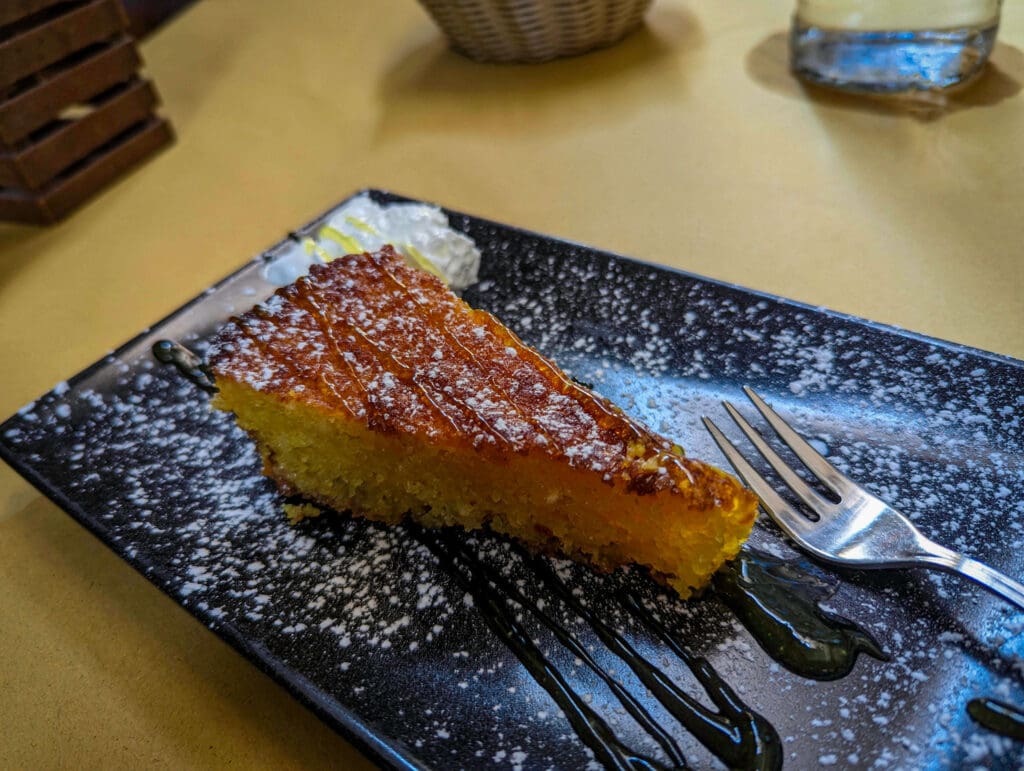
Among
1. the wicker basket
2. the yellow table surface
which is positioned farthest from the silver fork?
the wicker basket

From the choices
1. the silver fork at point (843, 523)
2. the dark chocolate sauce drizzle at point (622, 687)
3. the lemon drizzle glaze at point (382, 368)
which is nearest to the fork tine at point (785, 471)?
the silver fork at point (843, 523)

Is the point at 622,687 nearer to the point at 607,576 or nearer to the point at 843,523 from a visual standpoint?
the point at 607,576

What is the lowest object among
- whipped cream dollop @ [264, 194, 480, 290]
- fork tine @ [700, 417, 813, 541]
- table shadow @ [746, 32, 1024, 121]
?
fork tine @ [700, 417, 813, 541]

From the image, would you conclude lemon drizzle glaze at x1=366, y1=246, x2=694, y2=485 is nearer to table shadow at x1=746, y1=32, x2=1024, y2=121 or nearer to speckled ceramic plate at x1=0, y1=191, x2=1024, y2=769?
speckled ceramic plate at x1=0, y1=191, x2=1024, y2=769

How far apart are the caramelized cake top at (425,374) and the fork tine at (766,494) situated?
114 mm

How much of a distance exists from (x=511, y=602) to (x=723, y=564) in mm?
304

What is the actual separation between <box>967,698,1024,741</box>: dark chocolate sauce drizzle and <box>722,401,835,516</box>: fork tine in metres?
0.30

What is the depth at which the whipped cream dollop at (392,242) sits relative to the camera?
1.66 metres

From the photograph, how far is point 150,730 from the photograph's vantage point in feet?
3.59

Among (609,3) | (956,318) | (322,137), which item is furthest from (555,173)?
(956,318)

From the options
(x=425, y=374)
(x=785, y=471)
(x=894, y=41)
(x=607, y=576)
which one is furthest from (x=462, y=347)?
(x=894, y=41)

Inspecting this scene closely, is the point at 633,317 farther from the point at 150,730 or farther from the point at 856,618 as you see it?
the point at 150,730

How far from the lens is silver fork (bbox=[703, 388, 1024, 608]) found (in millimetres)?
973

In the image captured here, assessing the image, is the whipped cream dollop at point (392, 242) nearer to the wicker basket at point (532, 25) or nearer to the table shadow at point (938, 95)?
the wicker basket at point (532, 25)
